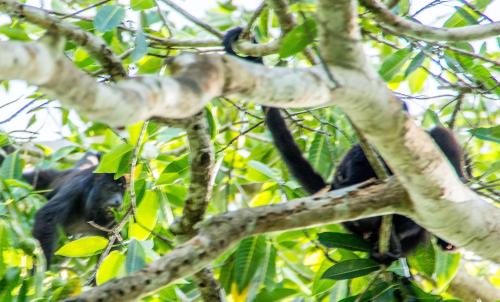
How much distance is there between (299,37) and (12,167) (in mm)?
2836

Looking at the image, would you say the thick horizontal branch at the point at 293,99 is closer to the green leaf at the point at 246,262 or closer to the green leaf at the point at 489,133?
the green leaf at the point at 489,133

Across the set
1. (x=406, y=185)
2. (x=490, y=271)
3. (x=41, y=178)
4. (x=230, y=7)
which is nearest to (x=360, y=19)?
(x=406, y=185)

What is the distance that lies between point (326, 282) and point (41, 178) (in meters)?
5.28

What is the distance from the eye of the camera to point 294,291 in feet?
11.0

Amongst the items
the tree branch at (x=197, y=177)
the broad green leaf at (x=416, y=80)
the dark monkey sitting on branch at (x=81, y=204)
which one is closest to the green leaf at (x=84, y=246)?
the tree branch at (x=197, y=177)

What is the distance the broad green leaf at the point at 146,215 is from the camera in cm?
310

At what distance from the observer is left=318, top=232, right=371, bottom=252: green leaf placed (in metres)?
3.15

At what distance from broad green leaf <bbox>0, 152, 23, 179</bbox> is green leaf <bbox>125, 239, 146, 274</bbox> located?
2.16 m

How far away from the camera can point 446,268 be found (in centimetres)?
356

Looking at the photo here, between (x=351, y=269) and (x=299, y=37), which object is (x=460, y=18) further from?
(x=299, y=37)

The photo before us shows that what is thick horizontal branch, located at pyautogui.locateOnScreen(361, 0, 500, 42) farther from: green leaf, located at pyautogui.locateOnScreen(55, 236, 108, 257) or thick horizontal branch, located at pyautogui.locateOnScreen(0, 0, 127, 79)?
green leaf, located at pyautogui.locateOnScreen(55, 236, 108, 257)

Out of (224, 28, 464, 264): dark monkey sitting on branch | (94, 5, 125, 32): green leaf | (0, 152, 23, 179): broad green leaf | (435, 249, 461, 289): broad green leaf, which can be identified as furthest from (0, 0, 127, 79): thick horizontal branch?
(0, 152, 23, 179): broad green leaf

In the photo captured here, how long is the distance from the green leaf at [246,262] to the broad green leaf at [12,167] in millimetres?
1870

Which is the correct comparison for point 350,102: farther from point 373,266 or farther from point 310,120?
point 310,120
